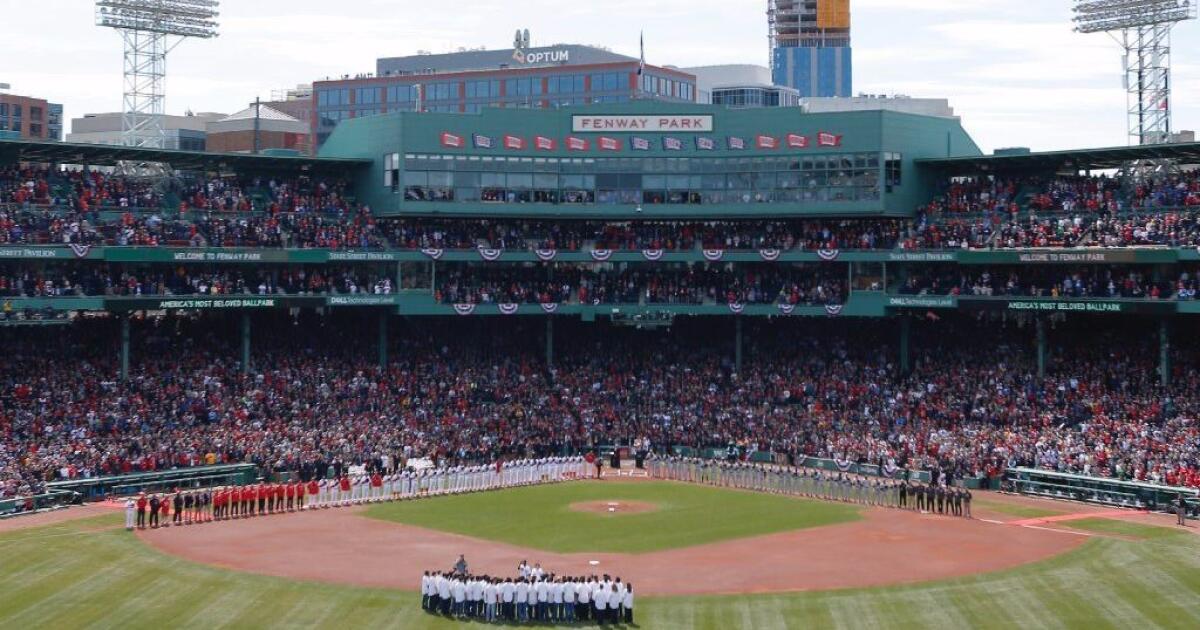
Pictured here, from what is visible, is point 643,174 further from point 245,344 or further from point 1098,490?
point 1098,490

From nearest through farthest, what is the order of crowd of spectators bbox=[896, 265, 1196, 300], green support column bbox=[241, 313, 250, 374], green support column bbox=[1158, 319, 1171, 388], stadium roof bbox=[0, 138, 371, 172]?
green support column bbox=[1158, 319, 1171, 388], crowd of spectators bbox=[896, 265, 1196, 300], stadium roof bbox=[0, 138, 371, 172], green support column bbox=[241, 313, 250, 374]

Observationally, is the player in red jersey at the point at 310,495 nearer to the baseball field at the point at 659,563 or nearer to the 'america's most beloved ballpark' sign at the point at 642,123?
the baseball field at the point at 659,563

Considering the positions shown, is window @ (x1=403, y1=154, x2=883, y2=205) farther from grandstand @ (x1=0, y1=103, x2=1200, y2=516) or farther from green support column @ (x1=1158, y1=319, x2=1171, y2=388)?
green support column @ (x1=1158, y1=319, x2=1171, y2=388)

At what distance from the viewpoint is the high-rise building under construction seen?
167375 millimetres

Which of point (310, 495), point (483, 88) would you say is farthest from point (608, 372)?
point (483, 88)

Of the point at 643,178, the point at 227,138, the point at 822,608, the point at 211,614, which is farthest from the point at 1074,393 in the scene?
the point at 227,138

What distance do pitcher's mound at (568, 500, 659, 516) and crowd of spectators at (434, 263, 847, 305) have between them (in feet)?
65.9

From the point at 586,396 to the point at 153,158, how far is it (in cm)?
2345

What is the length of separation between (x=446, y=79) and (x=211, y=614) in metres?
112

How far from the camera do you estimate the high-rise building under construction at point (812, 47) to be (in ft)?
549

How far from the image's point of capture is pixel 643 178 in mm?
70875

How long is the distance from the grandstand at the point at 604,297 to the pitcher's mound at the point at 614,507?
10213 mm

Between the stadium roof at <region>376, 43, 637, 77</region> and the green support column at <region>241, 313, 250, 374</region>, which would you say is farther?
the stadium roof at <region>376, 43, 637, 77</region>

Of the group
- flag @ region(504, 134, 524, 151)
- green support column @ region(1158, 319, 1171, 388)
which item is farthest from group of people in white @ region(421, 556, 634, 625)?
flag @ region(504, 134, 524, 151)
